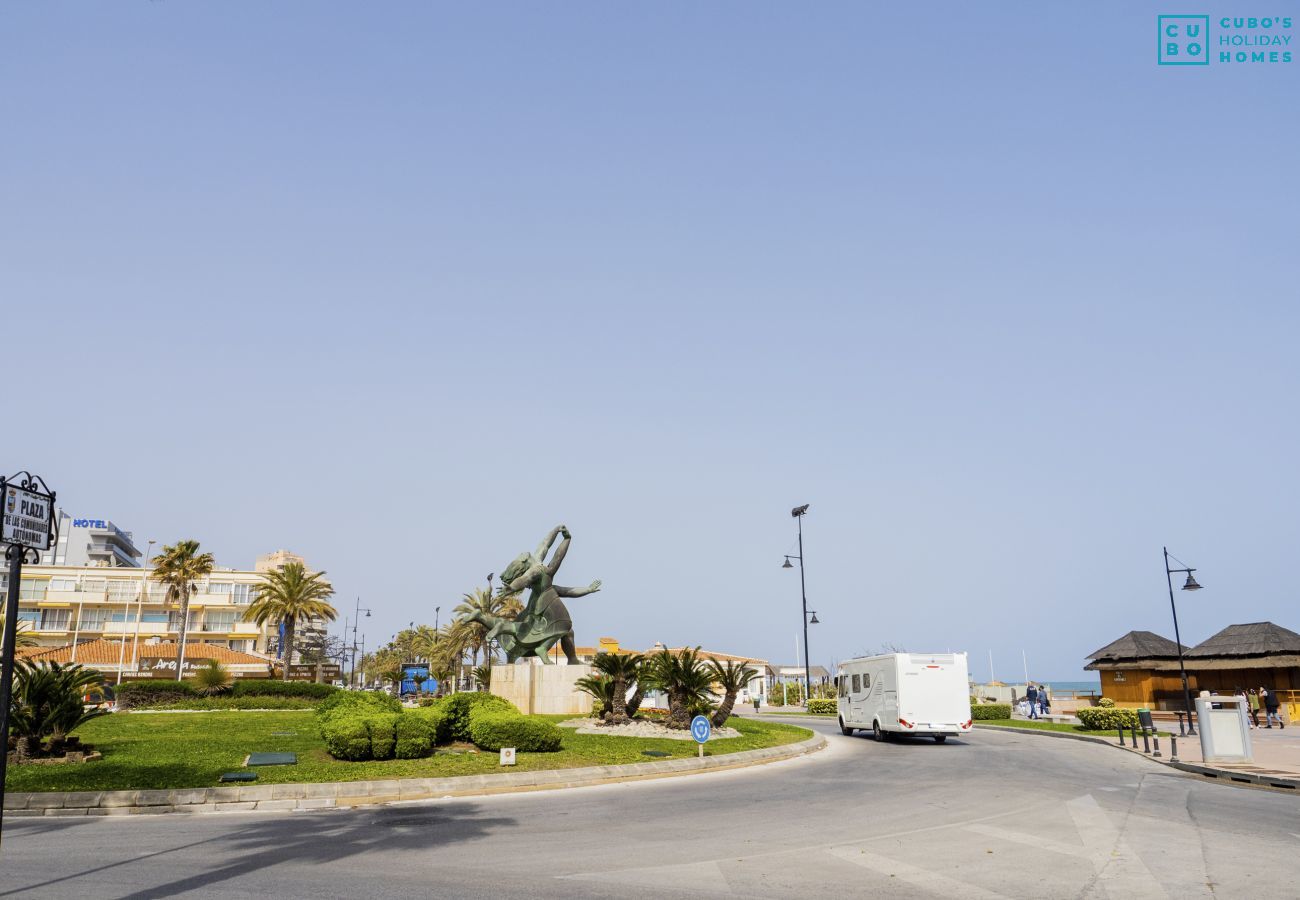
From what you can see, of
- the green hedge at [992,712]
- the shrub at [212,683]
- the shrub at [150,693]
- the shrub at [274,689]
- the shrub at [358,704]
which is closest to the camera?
the shrub at [358,704]

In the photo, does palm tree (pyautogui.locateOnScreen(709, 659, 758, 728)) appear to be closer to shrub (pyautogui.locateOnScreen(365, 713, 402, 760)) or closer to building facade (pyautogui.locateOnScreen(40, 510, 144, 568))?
shrub (pyautogui.locateOnScreen(365, 713, 402, 760))

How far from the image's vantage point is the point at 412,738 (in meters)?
19.0

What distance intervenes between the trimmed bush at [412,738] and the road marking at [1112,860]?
41.9 feet

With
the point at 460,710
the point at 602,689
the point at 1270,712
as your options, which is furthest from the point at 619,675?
the point at 1270,712

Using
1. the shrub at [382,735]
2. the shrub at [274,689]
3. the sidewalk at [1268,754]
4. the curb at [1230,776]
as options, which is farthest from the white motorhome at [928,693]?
the shrub at [274,689]

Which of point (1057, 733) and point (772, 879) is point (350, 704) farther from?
point (1057, 733)

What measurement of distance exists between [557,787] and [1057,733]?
2434cm

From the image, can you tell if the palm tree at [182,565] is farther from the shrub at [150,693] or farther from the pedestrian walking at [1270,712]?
the pedestrian walking at [1270,712]

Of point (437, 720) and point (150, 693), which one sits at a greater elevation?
point (437, 720)

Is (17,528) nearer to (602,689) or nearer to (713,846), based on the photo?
(713,846)

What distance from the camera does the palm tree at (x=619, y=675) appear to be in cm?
2823

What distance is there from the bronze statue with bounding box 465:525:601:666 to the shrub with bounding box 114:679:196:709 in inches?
761

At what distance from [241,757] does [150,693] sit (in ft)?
99.6

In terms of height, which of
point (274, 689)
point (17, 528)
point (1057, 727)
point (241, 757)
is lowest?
point (1057, 727)
